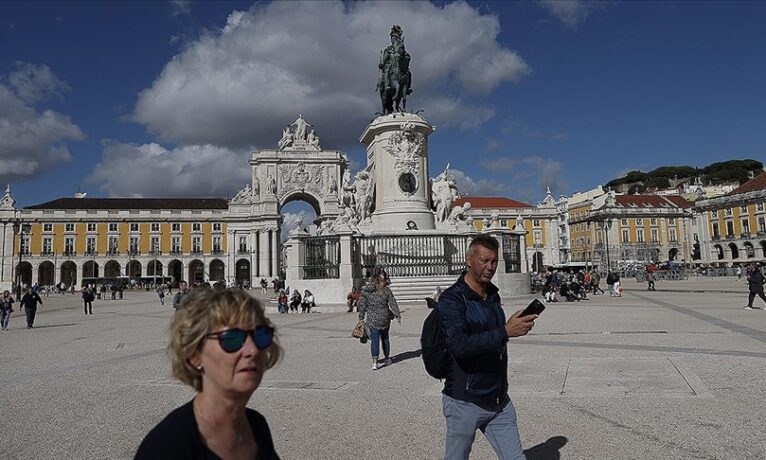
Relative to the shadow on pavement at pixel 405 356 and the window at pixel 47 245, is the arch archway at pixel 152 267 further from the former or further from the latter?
the shadow on pavement at pixel 405 356

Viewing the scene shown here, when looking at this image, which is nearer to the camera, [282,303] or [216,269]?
[282,303]

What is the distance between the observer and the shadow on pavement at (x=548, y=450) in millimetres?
4227

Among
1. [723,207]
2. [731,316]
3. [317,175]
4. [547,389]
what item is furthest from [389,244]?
[723,207]

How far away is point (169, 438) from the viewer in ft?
5.08

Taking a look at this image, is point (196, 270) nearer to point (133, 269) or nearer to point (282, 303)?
point (133, 269)

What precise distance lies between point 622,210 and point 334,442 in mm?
84040

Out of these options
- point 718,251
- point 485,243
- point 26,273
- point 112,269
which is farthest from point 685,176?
point 485,243

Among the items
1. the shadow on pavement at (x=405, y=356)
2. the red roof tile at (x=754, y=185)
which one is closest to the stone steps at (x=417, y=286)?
the shadow on pavement at (x=405, y=356)

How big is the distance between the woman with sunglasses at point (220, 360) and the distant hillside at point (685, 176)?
4631 inches

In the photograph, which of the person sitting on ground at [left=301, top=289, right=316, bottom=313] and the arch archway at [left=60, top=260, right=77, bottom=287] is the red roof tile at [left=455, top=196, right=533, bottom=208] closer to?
the arch archway at [left=60, top=260, right=77, bottom=287]

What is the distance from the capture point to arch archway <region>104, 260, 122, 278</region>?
79375mm

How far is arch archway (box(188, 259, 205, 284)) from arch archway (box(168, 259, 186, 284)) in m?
1.23

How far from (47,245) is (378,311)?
82.9 meters

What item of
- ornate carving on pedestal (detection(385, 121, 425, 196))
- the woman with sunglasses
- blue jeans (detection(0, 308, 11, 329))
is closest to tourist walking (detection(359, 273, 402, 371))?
the woman with sunglasses
